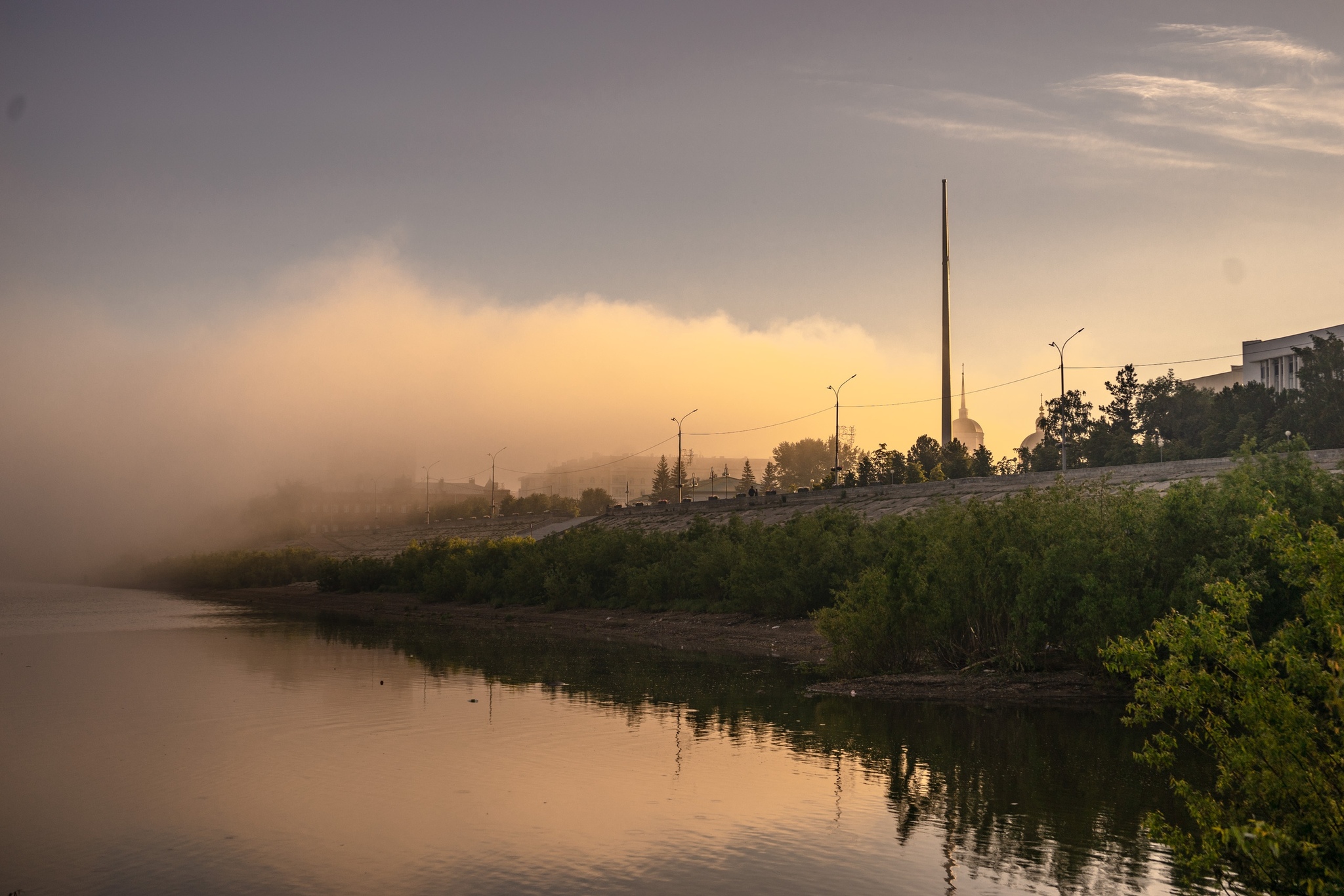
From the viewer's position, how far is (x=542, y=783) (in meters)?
21.2

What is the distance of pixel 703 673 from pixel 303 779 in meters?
→ 18.7

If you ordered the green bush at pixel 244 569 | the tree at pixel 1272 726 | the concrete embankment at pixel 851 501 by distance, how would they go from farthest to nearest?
the green bush at pixel 244 569 < the concrete embankment at pixel 851 501 < the tree at pixel 1272 726

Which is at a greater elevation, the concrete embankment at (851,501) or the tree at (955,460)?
the tree at (955,460)

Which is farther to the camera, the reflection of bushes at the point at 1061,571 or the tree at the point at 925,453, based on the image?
the tree at the point at 925,453


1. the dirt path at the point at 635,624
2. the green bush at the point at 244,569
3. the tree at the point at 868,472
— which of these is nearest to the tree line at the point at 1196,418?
the tree at the point at 868,472

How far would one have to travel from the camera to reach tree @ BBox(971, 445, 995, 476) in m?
101

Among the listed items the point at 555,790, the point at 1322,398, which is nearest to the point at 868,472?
the point at 1322,398

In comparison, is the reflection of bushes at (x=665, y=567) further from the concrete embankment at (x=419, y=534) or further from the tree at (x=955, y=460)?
the tree at (x=955, y=460)

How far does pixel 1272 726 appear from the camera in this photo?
9.98 meters

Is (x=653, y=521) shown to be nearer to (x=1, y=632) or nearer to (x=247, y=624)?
(x=247, y=624)

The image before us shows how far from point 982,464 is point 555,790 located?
288 feet

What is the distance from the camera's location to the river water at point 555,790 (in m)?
15.5

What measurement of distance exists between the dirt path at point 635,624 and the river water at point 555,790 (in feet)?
26.5

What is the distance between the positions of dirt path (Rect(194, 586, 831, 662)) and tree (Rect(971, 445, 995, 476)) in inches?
1962
